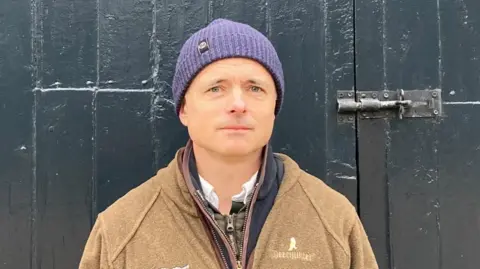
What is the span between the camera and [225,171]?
3.99ft

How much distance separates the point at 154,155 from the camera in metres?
1.51

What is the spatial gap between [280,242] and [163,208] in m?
0.26

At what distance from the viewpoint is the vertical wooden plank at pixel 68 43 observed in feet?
4.92

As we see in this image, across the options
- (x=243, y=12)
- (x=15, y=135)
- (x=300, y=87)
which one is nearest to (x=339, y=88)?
(x=300, y=87)

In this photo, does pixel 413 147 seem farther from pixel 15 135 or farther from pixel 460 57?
pixel 15 135

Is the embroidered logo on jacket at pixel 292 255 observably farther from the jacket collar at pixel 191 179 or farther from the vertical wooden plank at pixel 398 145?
the vertical wooden plank at pixel 398 145

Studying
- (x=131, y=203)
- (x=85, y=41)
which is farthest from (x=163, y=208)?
(x=85, y=41)

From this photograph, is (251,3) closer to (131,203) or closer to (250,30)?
(250,30)

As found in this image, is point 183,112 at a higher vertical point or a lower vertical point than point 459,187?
higher

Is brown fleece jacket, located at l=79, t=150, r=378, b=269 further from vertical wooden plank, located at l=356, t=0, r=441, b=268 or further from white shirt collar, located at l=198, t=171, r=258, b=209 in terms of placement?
vertical wooden plank, located at l=356, t=0, r=441, b=268

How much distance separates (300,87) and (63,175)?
681mm

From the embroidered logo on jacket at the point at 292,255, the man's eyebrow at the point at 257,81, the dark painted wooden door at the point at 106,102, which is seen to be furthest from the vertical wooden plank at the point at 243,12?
the embroidered logo on jacket at the point at 292,255

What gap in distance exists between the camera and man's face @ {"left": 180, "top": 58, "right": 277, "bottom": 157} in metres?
1.12

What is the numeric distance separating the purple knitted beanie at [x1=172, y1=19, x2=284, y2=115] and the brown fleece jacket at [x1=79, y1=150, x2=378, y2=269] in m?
0.21
